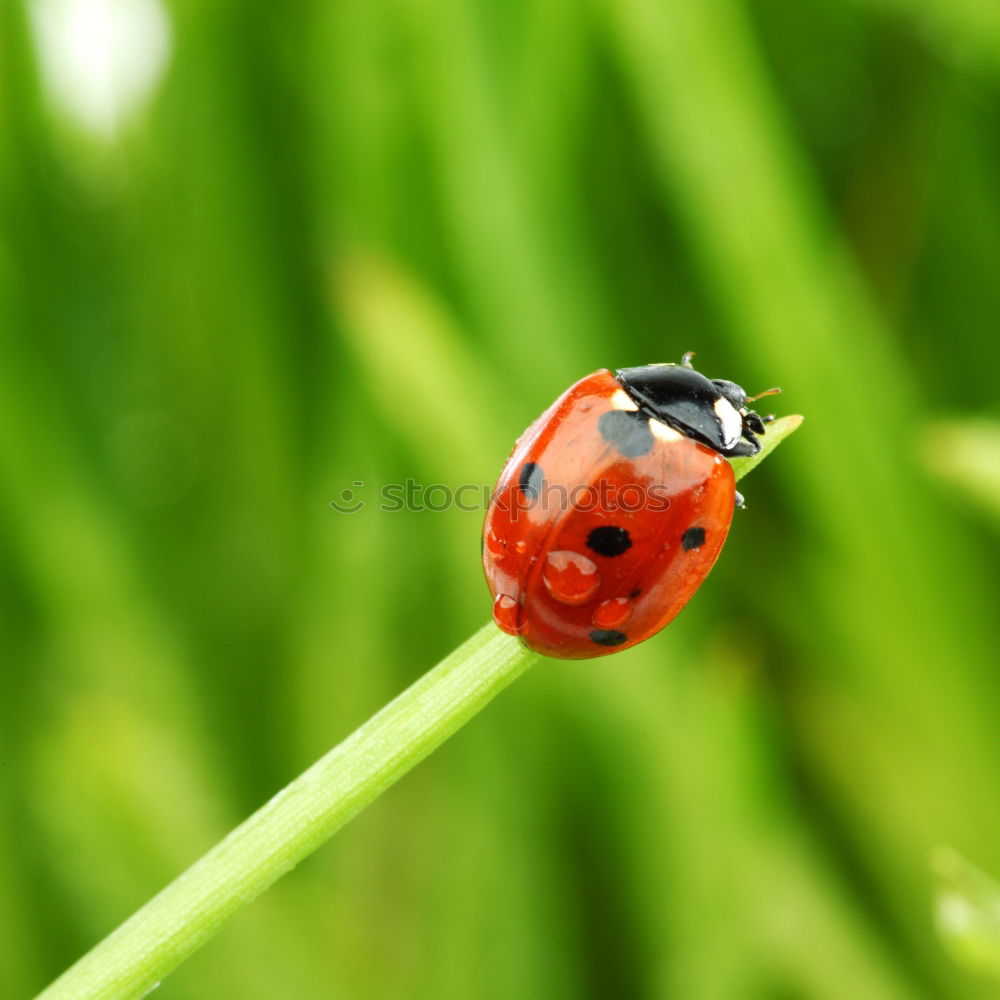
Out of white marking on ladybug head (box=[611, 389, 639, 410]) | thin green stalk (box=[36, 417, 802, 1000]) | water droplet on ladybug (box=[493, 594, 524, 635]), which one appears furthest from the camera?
white marking on ladybug head (box=[611, 389, 639, 410])

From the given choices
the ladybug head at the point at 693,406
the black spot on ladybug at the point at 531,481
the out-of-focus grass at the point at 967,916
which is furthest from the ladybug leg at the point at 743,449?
the out-of-focus grass at the point at 967,916

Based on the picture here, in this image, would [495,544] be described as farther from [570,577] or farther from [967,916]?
[967,916]

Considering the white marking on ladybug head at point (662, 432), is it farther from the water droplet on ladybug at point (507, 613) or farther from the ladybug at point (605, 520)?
the water droplet on ladybug at point (507, 613)

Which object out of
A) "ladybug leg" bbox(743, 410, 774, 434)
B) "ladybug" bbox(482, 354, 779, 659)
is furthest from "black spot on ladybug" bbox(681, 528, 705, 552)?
"ladybug leg" bbox(743, 410, 774, 434)

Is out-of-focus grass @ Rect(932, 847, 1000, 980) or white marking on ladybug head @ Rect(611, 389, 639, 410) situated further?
white marking on ladybug head @ Rect(611, 389, 639, 410)

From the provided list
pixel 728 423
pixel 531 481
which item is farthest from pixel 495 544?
pixel 728 423

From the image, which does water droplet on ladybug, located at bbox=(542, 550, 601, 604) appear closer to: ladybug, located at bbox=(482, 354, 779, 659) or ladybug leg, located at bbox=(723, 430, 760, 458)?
ladybug, located at bbox=(482, 354, 779, 659)

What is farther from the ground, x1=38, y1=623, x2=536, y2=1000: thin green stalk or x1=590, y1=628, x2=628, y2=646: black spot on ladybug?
x1=38, y1=623, x2=536, y2=1000: thin green stalk

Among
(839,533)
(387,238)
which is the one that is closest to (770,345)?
(839,533)
